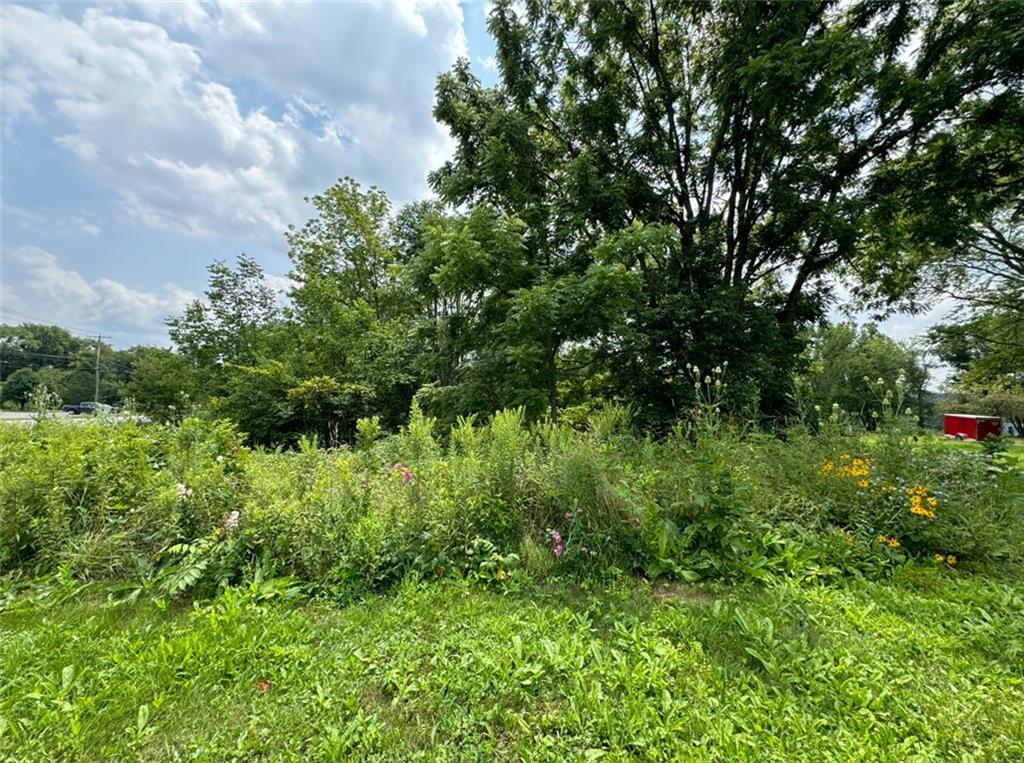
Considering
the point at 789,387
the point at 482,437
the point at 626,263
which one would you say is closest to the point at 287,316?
the point at 626,263

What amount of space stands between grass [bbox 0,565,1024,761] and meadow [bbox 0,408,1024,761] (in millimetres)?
10

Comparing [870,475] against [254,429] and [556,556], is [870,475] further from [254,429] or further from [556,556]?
[254,429]

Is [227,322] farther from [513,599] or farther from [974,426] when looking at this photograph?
[974,426]

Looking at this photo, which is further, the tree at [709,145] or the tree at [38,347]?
the tree at [38,347]

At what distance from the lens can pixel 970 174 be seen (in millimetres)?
5703

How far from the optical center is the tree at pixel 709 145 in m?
5.71

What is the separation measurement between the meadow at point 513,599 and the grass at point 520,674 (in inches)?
0.4

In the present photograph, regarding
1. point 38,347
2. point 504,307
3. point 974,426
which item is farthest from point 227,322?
point 38,347

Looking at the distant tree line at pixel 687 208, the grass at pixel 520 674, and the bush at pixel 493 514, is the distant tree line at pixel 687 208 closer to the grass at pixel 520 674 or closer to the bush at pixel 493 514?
the bush at pixel 493 514

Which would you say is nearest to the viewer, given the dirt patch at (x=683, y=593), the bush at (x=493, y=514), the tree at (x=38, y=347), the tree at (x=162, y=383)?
the dirt patch at (x=683, y=593)

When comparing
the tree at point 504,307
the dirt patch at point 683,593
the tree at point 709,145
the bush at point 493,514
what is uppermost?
the tree at point 709,145

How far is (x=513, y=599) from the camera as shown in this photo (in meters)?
2.22

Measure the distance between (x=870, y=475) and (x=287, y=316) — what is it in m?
14.7

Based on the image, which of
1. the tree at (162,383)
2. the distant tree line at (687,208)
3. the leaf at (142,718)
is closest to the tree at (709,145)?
the distant tree line at (687,208)
